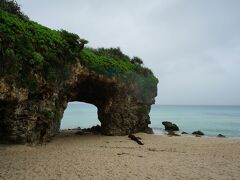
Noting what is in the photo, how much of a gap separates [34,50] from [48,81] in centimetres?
225

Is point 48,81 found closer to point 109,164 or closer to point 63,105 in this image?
point 63,105

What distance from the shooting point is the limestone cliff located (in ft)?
53.0

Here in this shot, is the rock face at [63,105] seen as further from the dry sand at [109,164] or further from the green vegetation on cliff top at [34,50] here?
the dry sand at [109,164]

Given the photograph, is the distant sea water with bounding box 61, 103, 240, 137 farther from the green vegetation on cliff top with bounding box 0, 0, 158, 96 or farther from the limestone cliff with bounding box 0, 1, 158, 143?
the green vegetation on cliff top with bounding box 0, 0, 158, 96

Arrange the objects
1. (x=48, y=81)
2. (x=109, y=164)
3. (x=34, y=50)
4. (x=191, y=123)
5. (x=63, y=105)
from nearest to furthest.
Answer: (x=109, y=164) → (x=34, y=50) → (x=48, y=81) → (x=63, y=105) → (x=191, y=123)

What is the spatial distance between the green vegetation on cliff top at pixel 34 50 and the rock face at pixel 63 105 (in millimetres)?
624

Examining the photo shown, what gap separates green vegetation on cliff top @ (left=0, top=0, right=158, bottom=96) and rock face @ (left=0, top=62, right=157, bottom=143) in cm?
62

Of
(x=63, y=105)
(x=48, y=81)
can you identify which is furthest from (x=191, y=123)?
(x=48, y=81)

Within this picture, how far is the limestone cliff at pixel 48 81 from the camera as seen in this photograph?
16141 millimetres

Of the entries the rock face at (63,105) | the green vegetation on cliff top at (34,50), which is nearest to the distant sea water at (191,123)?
the rock face at (63,105)

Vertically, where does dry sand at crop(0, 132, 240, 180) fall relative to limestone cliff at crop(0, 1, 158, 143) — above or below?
below

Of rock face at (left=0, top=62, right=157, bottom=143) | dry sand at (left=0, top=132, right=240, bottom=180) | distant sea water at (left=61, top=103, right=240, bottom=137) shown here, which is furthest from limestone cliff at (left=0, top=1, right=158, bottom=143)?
distant sea water at (left=61, top=103, right=240, bottom=137)

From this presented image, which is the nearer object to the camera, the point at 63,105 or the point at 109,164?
the point at 109,164

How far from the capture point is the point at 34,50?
57.0 ft
